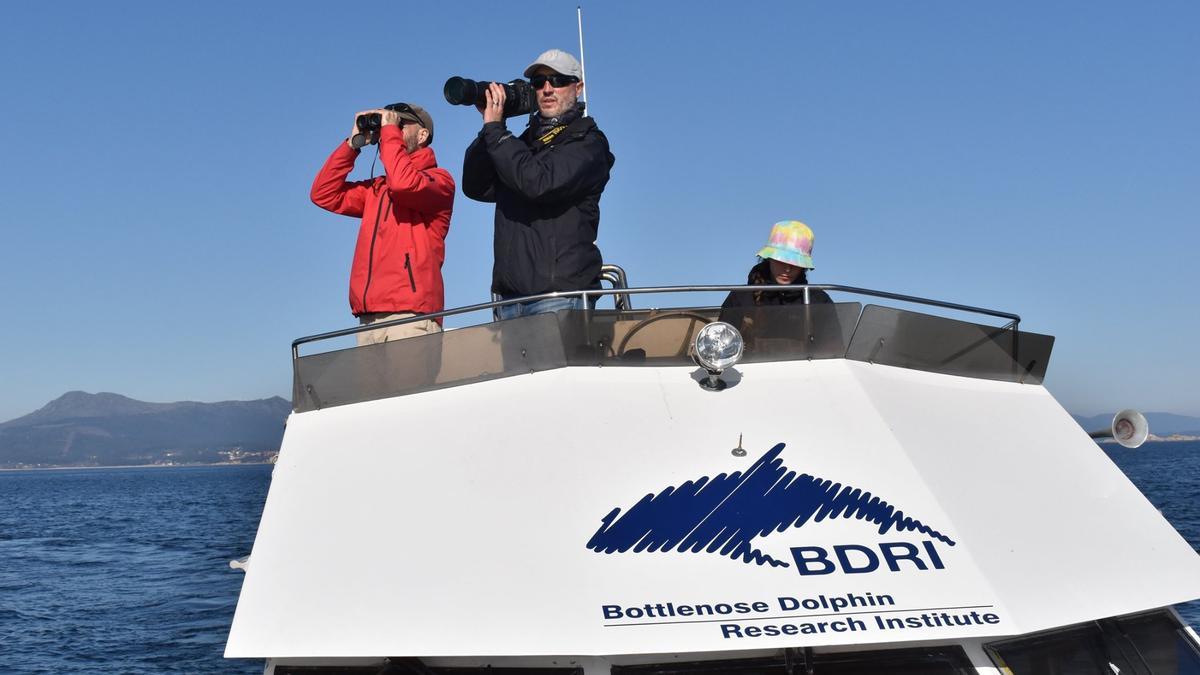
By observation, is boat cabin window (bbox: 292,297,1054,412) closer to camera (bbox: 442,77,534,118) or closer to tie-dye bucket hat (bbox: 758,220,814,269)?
tie-dye bucket hat (bbox: 758,220,814,269)

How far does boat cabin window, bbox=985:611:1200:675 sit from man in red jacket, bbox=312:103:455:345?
330cm

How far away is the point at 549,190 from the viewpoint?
552cm

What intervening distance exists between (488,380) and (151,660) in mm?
11522

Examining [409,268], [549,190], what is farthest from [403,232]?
A: [549,190]

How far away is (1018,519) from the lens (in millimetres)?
4570

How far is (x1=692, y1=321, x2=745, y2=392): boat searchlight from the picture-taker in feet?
16.0

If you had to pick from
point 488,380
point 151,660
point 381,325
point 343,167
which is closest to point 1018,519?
point 488,380

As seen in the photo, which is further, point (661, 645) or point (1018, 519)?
point (1018, 519)

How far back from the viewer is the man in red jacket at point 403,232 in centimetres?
584

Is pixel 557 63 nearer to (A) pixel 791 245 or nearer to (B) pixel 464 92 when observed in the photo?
(B) pixel 464 92

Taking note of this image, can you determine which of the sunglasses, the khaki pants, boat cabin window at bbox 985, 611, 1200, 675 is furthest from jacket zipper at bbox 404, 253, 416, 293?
boat cabin window at bbox 985, 611, 1200, 675

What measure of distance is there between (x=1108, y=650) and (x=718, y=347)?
6.41 feet

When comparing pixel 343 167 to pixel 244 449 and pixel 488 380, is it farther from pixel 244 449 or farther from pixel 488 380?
pixel 244 449

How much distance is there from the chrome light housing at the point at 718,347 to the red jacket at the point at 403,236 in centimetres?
180
